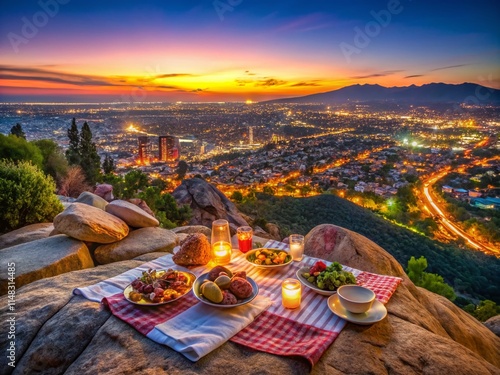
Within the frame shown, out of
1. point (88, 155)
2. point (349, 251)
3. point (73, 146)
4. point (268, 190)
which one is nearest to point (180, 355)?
point (349, 251)

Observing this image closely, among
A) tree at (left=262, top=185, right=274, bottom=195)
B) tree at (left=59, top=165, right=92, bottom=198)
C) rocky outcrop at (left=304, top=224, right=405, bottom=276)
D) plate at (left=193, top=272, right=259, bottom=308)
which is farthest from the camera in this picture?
tree at (left=262, top=185, right=274, bottom=195)

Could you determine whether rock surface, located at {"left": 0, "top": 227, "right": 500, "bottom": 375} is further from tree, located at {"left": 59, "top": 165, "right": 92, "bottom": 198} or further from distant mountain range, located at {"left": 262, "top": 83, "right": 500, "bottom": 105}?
distant mountain range, located at {"left": 262, "top": 83, "right": 500, "bottom": 105}

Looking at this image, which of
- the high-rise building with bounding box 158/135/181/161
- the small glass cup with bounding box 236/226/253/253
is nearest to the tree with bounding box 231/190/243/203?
the high-rise building with bounding box 158/135/181/161

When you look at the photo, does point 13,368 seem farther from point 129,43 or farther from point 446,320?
point 129,43

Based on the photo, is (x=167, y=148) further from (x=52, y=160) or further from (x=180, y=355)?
(x=180, y=355)

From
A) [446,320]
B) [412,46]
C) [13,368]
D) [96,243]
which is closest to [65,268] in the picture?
[96,243]
